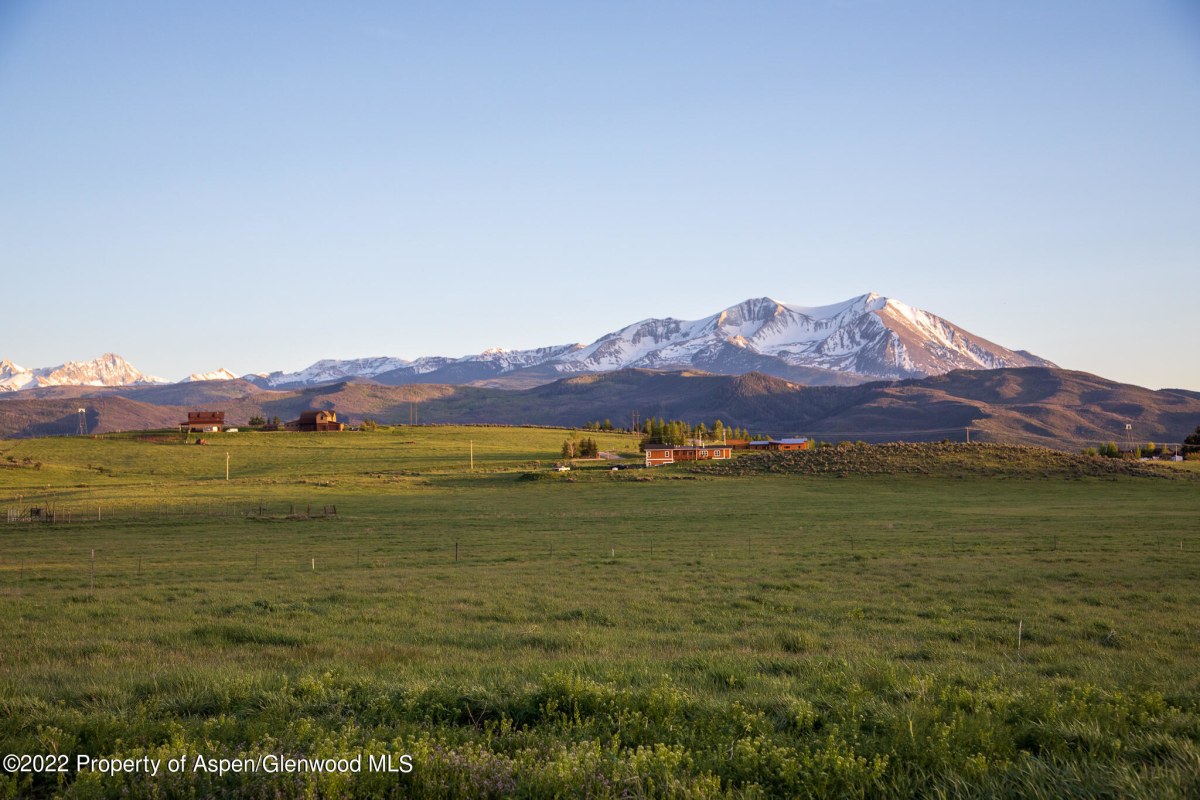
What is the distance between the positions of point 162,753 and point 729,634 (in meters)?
11.6

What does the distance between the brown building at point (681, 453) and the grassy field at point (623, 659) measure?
86.6 metres

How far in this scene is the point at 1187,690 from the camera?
8750 millimetres

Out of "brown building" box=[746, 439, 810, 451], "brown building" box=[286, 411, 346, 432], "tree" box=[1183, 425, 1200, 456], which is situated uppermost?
"brown building" box=[286, 411, 346, 432]

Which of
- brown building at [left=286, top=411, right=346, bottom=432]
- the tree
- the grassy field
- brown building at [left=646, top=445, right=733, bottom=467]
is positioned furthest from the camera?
brown building at [left=286, top=411, right=346, bottom=432]

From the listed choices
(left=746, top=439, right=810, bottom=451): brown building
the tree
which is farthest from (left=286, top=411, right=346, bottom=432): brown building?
the tree

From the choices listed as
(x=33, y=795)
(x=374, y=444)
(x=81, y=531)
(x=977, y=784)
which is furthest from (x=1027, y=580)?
(x=374, y=444)

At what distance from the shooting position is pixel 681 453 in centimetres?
14288

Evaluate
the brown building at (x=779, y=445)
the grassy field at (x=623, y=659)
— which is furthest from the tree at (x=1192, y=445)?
the grassy field at (x=623, y=659)

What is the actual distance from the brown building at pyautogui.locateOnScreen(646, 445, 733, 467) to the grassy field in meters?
86.6

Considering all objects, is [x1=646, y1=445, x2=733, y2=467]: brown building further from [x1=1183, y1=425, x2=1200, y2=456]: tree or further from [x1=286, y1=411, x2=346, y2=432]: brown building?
[x1=286, y1=411, x2=346, y2=432]: brown building

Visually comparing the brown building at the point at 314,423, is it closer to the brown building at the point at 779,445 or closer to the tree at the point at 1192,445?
the brown building at the point at 779,445

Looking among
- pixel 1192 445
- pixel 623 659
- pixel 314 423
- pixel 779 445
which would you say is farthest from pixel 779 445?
pixel 623 659

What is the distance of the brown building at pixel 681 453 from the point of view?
5394 inches

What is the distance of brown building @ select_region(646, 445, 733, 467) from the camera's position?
449ft
